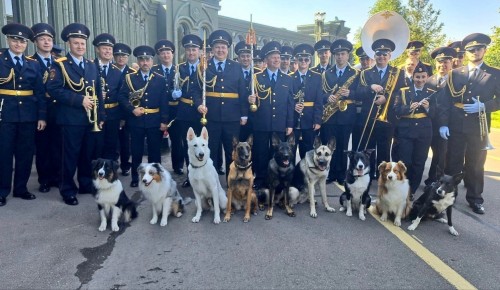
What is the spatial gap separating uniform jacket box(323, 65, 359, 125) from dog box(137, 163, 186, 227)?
137 inches

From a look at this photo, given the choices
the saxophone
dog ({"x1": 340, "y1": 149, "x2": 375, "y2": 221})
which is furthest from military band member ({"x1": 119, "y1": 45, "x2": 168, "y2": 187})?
dog ({"x1": 340, "y1": 149, "x2": 375, "y2": 221})

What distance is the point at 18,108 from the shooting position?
5.25 meters

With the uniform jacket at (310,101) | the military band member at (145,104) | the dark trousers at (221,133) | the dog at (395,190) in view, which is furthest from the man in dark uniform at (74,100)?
the dog at (395,190)

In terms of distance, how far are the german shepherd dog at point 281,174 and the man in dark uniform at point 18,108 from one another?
3800mm

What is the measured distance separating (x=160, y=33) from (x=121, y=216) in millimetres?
21142

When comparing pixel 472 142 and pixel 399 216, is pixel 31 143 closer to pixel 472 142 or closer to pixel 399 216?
pixel 399 216

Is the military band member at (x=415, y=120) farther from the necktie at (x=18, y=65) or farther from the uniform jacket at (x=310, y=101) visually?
the necktie at (x=18, y=65)

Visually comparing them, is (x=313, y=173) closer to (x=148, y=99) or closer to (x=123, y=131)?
(x=148, y=99)

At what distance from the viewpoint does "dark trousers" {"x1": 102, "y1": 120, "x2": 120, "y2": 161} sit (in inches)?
265

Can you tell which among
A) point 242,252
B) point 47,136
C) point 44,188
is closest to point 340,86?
point 242,252

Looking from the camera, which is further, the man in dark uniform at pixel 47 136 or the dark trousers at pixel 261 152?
the dark trousers at pixel 261 152

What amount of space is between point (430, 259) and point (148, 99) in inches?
200

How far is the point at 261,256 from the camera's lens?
3.86m

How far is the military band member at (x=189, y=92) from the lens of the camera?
6391 millimetres
